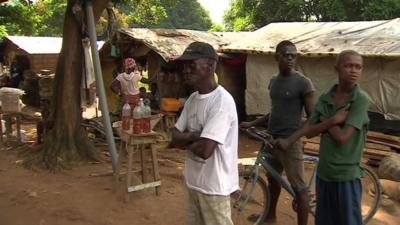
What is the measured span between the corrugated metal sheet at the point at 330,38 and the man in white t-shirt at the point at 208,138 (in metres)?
5.87

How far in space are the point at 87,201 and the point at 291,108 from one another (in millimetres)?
2891

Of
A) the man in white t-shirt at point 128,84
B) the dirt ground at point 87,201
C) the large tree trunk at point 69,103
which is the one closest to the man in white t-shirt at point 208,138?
the dirt ground at point 87,201

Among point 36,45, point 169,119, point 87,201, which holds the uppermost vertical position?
point 36,45

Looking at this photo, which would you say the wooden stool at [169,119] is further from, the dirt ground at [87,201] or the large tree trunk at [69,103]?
the dirt ground at [87,201]

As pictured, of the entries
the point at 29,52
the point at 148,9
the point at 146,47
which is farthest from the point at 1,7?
the point at 148,9

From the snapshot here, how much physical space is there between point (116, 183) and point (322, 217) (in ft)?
10.2

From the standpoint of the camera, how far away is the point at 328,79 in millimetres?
8938

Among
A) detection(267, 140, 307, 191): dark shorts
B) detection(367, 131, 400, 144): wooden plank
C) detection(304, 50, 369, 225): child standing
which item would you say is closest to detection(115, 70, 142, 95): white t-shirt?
detection(367, 131, 400, 144): wooden plank

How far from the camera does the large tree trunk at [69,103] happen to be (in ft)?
23.1

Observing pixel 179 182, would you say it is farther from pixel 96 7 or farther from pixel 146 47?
pixel 146 47

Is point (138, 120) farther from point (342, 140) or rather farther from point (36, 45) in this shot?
point (36, 45)

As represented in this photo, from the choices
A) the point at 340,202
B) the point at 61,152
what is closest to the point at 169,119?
the point at 61,152

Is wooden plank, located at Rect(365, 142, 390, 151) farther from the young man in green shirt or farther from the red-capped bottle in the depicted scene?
the young man in green shirt

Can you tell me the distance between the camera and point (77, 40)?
23.3ft
